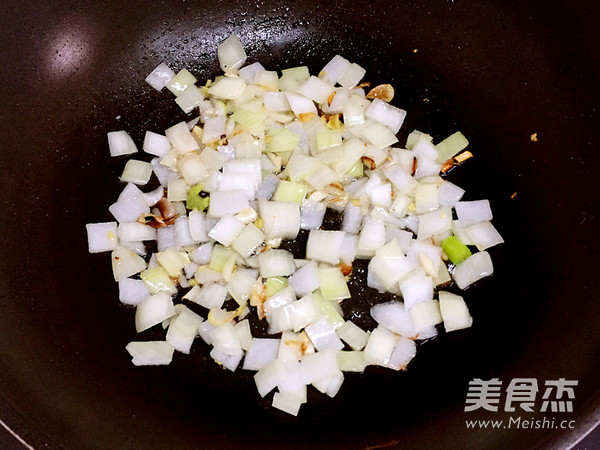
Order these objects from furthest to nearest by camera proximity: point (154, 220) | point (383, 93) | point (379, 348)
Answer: point (383, 93), point (154, 220), point (379, 348)

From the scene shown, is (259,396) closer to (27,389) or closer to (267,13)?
(27,389)

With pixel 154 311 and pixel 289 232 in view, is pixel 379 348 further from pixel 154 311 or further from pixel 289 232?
pixel 154 311

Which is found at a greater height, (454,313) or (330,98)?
(330,98)

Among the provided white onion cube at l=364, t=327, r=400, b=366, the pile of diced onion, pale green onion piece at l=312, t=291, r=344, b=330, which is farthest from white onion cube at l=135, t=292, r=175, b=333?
white onion cube at l=364, t=327, r=400, b=366

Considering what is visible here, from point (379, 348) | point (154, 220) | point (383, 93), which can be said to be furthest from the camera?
point (383, 93)

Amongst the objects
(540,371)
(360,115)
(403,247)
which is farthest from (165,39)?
(540,371)

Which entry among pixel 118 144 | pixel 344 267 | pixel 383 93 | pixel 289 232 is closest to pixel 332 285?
pixel 344 267

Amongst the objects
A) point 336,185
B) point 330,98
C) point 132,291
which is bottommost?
point 132,291
